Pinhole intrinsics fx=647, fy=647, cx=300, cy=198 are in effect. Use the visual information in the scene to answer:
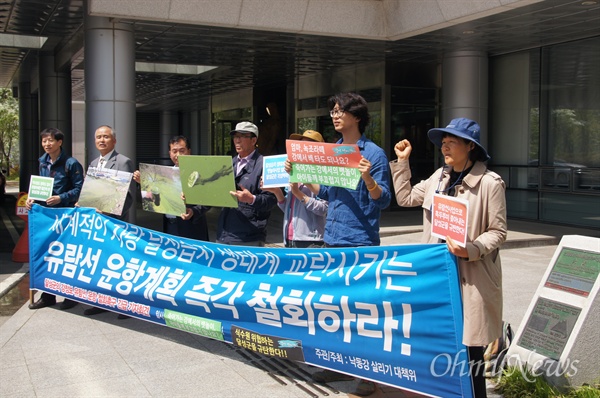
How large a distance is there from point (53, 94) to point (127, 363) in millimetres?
17595

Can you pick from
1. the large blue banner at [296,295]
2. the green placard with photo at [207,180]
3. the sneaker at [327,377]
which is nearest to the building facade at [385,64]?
the green placard with photo at [207,180]

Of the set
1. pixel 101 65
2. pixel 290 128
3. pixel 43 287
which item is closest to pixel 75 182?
pixel 43 287

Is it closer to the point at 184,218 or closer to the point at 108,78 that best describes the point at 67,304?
the point at 184,218

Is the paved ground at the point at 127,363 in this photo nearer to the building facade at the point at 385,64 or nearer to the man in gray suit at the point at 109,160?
the man in gray suit at the point at 109,160

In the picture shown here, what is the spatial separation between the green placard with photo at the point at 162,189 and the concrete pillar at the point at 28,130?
72.4 feet

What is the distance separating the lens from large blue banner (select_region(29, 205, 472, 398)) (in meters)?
4.05

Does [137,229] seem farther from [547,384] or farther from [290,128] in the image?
[290,128]

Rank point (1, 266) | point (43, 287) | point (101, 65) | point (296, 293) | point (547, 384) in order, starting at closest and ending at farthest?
point (547, 384) < point (296, 293) < point (43, 287) < point (1, 266) < point (101, 65)

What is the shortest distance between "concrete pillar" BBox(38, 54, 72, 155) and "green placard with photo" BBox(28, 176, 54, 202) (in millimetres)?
14309

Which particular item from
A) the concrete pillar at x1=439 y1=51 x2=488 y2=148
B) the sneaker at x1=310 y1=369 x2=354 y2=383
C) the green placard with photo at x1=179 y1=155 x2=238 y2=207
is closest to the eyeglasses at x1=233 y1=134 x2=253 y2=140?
the green placard with photo at x1=179 y1=155 x2=238 y2=207

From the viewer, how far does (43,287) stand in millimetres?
6918

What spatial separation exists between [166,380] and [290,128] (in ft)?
57.9

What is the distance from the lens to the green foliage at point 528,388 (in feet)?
14.1

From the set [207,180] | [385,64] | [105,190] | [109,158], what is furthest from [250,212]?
[385,64]
